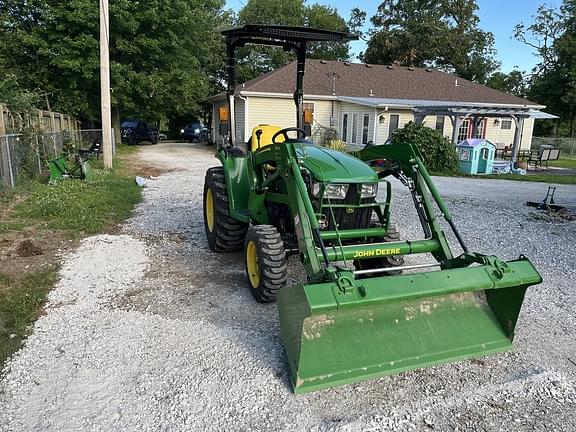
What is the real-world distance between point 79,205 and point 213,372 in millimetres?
5462

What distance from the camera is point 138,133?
2616cm

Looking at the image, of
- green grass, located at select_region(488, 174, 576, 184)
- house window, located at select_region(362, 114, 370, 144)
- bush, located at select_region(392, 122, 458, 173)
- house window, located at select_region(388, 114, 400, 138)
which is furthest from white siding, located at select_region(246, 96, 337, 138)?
green grass, located at select_region(488, 174, 576, 184)

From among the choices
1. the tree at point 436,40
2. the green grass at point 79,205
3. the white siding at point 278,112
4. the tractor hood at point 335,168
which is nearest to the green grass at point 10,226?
the green grass at point 79,205

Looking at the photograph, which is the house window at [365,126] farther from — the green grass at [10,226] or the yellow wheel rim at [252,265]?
the yellow wheel rim at [252,265]

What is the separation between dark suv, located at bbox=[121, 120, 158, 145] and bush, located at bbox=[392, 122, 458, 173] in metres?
16.6

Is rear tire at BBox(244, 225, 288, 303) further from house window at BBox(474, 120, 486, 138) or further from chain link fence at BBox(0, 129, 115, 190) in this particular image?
house window at BBox(474, 120, 486, 138)

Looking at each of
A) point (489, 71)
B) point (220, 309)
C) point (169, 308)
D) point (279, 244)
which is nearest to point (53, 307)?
point (169, 308)

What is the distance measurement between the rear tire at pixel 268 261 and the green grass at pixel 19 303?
1.81 m

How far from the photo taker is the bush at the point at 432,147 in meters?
14.5

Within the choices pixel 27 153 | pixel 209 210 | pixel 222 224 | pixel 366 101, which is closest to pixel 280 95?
pixel 366 101

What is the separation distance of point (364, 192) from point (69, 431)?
2.71 meters

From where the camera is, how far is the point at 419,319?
3111 mm

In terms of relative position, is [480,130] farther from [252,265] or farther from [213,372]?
[213,372]

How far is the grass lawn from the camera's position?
3.74 meters
